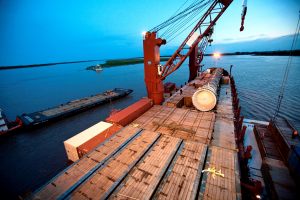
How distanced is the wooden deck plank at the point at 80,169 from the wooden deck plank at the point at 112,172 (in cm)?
51

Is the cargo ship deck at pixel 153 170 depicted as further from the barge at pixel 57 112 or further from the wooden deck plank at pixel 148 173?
the barge at pixel 57 112

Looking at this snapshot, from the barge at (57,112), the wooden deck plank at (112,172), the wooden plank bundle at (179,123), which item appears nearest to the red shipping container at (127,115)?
the wooden plank bundle at (179,123)

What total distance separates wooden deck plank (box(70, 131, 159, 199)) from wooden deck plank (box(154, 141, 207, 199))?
204cm

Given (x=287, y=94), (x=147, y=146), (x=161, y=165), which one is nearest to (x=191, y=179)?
(x=161, y=165)

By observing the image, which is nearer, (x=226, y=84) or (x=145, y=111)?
(x=145, y=111)

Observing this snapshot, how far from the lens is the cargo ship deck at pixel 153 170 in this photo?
6039mm

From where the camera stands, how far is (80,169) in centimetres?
752

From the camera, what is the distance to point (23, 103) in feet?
141

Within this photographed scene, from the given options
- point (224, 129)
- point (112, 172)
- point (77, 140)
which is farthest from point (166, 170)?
point (77, 140)

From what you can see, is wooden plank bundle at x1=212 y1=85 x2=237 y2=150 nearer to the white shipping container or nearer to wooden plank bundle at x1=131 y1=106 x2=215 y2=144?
wooden plank bundle at x1=131 y1=106 x2=215 y2=144

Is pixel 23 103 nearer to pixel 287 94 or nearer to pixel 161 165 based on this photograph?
pixel 161 165

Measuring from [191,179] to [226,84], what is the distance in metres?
30.1

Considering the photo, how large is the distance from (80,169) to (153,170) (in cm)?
406

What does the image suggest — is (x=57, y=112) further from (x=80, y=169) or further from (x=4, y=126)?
(x=80, y=169)
